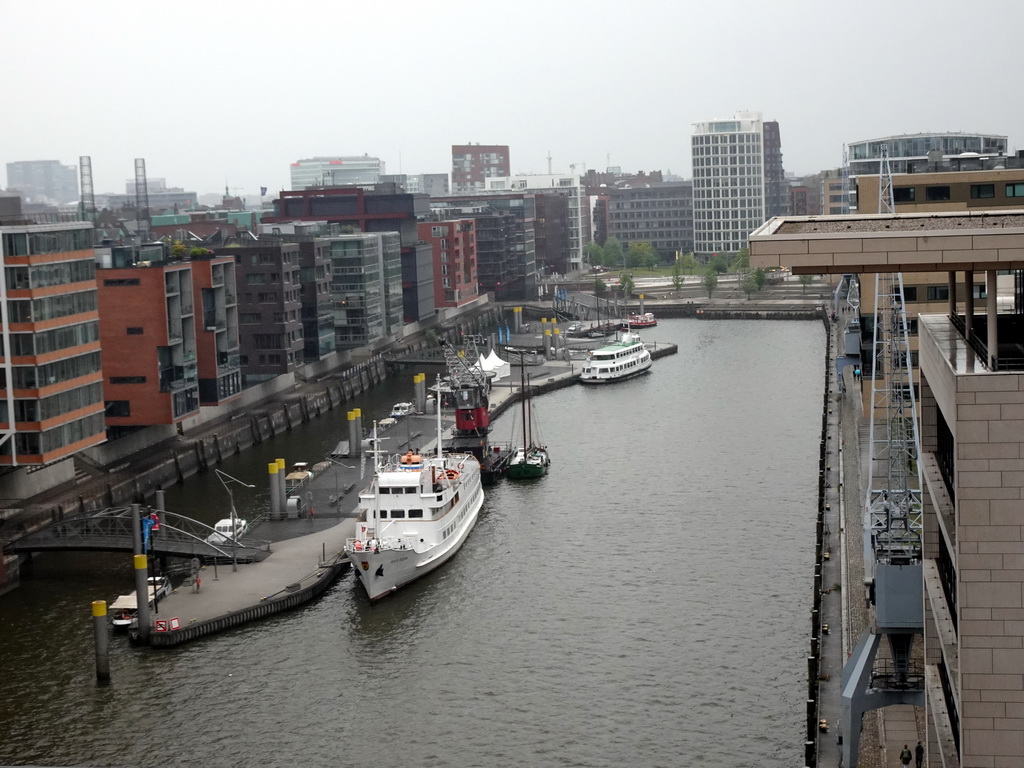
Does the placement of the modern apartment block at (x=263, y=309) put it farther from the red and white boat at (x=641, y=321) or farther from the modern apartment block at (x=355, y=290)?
the red and white boat at (x=641, y=321)

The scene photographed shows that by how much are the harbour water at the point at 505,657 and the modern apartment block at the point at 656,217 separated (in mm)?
111538

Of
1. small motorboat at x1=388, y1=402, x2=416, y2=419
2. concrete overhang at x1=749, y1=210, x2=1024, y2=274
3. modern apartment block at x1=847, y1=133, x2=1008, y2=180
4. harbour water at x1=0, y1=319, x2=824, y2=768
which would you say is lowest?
harbour water at x1=0, y1=319, x2=824, y2=768

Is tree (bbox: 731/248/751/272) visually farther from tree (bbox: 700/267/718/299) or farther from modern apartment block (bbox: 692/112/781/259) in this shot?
modern apartment block (bbox: 692/112/781/259)

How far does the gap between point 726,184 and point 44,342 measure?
11443 cm

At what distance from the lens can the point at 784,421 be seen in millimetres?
54938

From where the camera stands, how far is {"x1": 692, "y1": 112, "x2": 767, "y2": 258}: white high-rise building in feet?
481

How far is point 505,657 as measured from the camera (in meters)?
28.2

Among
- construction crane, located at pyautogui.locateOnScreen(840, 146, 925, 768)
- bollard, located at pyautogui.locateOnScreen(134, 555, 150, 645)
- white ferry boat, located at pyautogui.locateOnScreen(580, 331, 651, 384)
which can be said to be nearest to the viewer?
construction crane, located at pyautogui.locateOnScreen(840, 146, 925, 768)

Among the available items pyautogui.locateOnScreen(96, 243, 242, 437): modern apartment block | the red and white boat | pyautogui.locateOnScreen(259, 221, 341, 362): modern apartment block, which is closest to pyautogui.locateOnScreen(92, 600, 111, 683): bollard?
pyautogui.locateOnScreen(96, 243, 242, 437): modern apartment block

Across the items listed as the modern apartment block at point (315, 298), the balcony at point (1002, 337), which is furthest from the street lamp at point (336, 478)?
the balcony at point (1002, 337)

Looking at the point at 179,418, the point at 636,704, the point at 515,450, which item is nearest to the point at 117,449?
the point at 179,418

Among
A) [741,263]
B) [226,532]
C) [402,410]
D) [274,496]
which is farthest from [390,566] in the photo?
[741,263]

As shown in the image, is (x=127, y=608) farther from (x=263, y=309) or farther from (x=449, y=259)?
(x=449, y=259)

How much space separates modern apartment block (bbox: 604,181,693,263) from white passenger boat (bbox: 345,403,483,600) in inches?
4690
